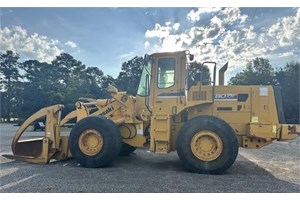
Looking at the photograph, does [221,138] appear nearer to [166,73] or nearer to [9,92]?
[166,73]

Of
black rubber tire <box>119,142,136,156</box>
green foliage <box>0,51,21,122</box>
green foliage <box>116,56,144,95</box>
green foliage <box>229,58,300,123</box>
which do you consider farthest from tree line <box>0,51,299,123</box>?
black rubber tire <box>119,142,136,156</box>

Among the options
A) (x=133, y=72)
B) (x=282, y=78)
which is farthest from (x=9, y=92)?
(x=282, y=78)

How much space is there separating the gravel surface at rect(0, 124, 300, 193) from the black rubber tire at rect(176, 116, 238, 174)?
198 millimetres

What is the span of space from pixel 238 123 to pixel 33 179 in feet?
15.2

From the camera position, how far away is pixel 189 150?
627cm

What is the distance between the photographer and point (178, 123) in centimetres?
714

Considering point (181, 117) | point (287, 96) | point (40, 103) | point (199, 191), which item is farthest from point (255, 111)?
point (40, 103)

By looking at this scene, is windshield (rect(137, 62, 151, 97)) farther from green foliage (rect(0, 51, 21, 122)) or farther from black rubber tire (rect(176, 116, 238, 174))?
green foliage (rect(0, 51, 21, 122))

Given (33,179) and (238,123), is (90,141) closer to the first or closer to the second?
(33,179)

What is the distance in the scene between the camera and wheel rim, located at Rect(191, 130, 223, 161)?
6172 mm

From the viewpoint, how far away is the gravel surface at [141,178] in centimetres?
490

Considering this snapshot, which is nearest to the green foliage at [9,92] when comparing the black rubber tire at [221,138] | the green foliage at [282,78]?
the green foliage at [282,78]

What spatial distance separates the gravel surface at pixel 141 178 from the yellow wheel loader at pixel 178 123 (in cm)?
40

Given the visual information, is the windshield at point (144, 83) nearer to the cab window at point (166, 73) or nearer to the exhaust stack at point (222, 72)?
the cab window at point (166, 73)
